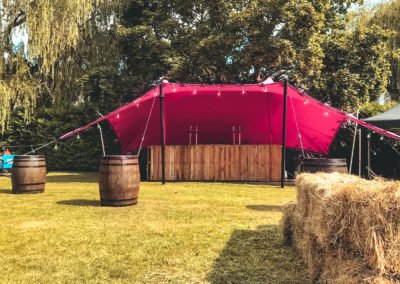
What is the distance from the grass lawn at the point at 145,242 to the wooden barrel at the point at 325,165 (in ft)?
2.99

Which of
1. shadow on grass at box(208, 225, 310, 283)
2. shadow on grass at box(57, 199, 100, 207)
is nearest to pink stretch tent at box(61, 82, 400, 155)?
shadow on grass at box(57, 199, 100, 207)

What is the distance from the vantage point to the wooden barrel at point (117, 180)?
662cm

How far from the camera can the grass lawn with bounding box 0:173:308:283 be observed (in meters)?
3.40

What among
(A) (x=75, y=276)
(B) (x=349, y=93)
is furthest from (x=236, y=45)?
(A) (x=75, y=276)

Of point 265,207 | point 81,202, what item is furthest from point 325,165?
point 81,202

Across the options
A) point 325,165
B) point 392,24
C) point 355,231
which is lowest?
point 355,231

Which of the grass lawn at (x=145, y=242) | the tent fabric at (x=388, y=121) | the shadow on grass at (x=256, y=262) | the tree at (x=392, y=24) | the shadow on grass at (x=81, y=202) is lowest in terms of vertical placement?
the shadow on grass at (x=256, y=262)

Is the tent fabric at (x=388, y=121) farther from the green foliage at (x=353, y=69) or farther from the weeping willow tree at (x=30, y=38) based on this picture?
the weeping willow tree at (x=30, y=38)

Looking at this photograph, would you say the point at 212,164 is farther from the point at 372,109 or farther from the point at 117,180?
→ the point at 372,109

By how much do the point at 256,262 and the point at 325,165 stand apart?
2699mm

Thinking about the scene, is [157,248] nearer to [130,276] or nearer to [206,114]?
[130,276]

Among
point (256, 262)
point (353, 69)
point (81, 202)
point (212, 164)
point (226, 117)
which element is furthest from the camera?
point (353, 69)

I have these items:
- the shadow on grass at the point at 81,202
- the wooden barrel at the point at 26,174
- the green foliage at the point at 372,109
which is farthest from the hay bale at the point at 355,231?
the green foliage at the point at 372,109

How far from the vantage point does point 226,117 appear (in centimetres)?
1266
